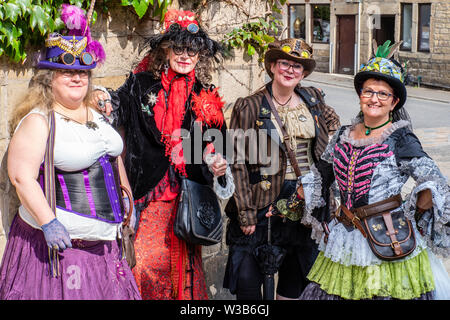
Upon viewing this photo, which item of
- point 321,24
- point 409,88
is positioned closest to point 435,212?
point 409,88

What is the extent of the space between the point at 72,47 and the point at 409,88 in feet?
57.6

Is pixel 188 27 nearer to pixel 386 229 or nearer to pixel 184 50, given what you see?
pixel 184 50

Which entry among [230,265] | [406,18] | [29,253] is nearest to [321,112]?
[230,265]

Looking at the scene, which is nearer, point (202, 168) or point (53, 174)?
point (53, 174)

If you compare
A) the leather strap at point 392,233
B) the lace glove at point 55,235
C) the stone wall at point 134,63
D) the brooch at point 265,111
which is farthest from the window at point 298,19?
the lace glove at point 55,235

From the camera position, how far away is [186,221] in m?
3.95

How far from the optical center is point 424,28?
20359 millimetres

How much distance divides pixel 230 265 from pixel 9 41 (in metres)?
1.92

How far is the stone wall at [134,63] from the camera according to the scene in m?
3.84

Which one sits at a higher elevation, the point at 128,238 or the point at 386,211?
the point at 386,211

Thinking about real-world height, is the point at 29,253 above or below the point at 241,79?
below

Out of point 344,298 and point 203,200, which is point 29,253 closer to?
point 203,200

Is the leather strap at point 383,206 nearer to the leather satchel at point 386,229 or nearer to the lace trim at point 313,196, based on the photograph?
the leather satchel at point 386,229

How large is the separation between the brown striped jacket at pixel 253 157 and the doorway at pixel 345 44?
1936cm
